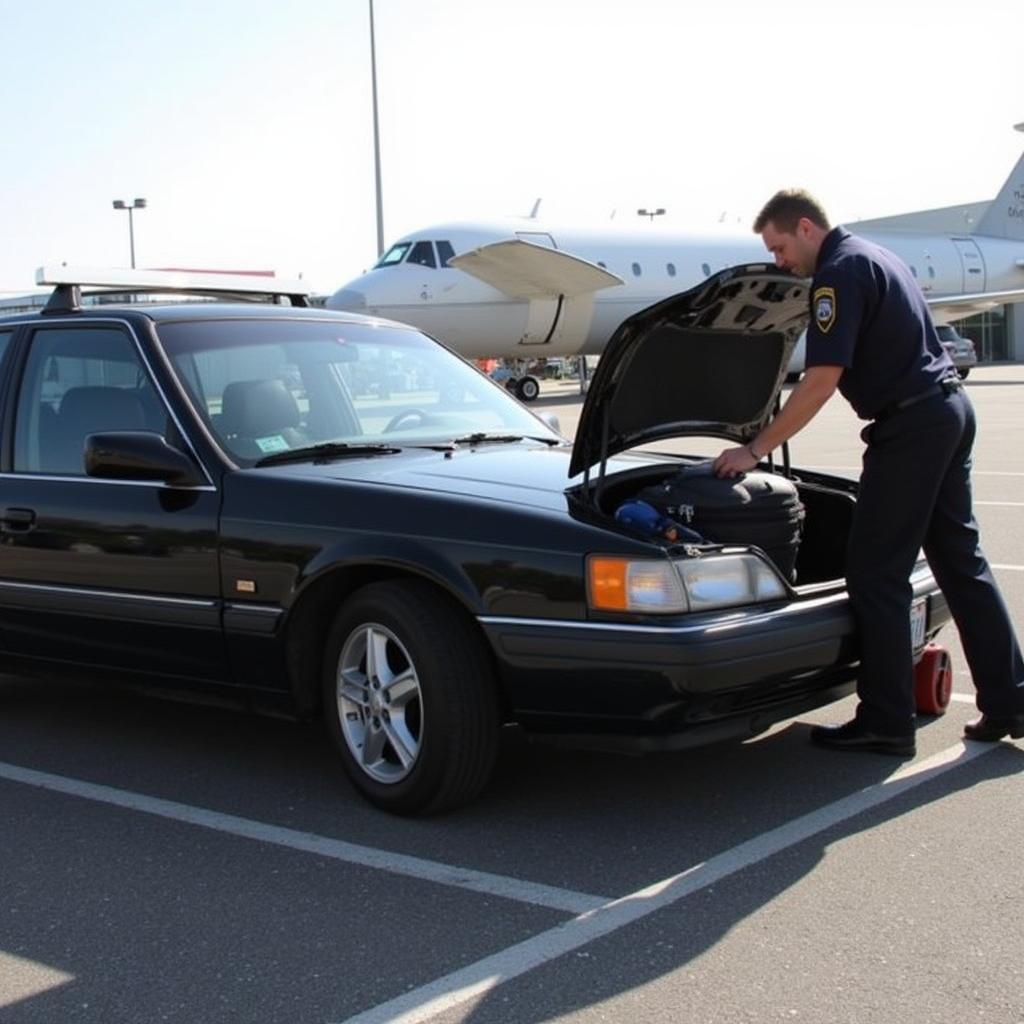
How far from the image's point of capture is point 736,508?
14.8 ft

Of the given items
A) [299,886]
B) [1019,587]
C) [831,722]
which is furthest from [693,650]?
[1019,587]

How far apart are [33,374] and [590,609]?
2706 mm

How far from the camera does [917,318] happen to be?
15.4ft

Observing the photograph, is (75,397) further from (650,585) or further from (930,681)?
(930,681)

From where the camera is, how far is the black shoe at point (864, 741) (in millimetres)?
4738

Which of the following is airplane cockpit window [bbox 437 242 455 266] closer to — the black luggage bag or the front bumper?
the black luggage bag

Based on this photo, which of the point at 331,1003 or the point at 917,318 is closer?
the point at 331,1003

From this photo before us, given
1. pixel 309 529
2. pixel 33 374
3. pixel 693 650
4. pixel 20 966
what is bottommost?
pixel 20 966

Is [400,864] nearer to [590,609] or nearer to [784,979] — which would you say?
[590,609]

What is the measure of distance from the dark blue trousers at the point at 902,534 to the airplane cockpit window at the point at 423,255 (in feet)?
77.5

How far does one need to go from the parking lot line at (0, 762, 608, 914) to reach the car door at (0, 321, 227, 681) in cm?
44

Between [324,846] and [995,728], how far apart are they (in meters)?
2.40

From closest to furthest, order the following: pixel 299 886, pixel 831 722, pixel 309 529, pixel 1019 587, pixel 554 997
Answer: pixel 554 997, pixel 299 886, pixel 309 529, pixel 831 722, pixel 1019 587

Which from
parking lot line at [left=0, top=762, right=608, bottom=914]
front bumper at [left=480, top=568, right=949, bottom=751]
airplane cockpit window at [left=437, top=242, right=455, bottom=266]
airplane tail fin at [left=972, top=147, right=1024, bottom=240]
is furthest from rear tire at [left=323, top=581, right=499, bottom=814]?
airplane tail fin at [left=972, top=147, right=1024, bottom=240]
